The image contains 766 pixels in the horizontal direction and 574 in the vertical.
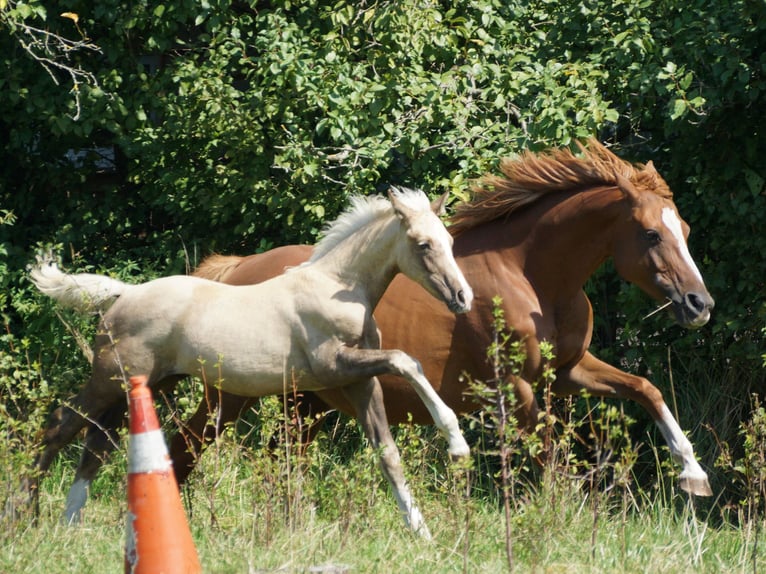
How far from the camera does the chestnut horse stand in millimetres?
6066

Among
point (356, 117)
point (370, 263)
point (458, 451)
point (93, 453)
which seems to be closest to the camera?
point (458, 451)

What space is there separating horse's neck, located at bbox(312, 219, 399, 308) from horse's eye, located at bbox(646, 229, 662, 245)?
138 cm

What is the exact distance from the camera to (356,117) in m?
7.77

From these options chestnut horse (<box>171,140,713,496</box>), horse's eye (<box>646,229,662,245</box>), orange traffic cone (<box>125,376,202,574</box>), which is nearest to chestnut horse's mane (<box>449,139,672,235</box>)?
chestnut horse (<box>171,140,713,496</box>)

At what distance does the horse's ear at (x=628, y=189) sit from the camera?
6084mm

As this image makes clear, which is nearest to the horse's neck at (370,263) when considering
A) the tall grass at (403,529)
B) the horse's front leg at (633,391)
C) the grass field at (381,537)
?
the tall grass at (403,529)

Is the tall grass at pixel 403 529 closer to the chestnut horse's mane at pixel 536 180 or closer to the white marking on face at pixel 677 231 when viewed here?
the white marking on face at pixel 677 231

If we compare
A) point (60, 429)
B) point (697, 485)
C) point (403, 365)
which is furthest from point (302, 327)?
point (697, 485)

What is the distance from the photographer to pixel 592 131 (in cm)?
764

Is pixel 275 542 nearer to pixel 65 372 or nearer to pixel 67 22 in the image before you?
pixel 65 372

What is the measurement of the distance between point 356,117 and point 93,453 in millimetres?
3008

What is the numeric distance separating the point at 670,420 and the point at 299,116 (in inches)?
135

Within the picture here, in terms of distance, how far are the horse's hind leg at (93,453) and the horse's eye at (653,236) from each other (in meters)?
2.83

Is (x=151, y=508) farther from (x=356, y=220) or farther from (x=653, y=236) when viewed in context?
(x=653, y=236)
